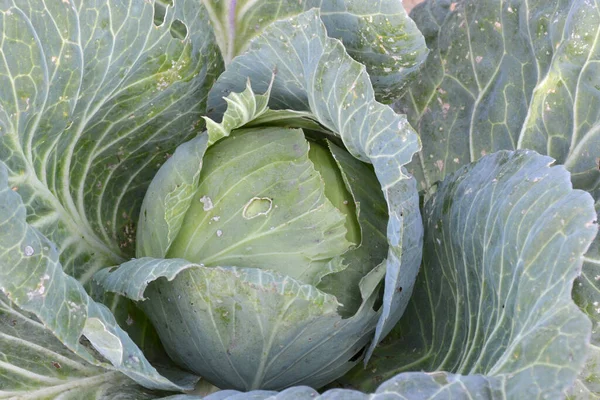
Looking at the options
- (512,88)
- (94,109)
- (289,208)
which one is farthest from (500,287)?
(94,109)

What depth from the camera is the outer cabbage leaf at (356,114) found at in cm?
116

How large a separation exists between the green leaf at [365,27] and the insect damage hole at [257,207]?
430 millimetres

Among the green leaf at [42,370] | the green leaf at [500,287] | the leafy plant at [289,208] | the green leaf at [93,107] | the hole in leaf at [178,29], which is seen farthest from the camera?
the hole in leaf at [178,29]

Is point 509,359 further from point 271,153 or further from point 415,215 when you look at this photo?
point 271,153

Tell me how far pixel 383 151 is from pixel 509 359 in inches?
16.2

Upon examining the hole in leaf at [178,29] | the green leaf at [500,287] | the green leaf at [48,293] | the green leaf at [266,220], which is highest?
the hole in leaf at [178,29]

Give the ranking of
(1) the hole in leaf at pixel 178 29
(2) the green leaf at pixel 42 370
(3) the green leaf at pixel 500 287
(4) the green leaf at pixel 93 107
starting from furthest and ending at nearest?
(1) the hole in leaf at pixel 178 29, (2) the green leaf at pixel 42 370, (4) the green leaf at pixel 93 107, (3) the green leaf at pixel 500 287

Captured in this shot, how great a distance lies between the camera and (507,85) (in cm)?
157

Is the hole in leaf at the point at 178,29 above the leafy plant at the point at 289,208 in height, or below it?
above

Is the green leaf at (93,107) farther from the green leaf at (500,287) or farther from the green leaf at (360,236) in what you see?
the green leaf at (500,287)

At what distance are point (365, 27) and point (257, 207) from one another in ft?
1.53

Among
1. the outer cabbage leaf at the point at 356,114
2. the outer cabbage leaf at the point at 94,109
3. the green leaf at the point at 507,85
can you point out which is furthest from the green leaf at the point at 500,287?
the outer cabbage leaf at the point at 94,109

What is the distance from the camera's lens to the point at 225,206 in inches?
50.9

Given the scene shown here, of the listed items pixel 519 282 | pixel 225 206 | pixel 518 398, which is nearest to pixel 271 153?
pixel 225 206
